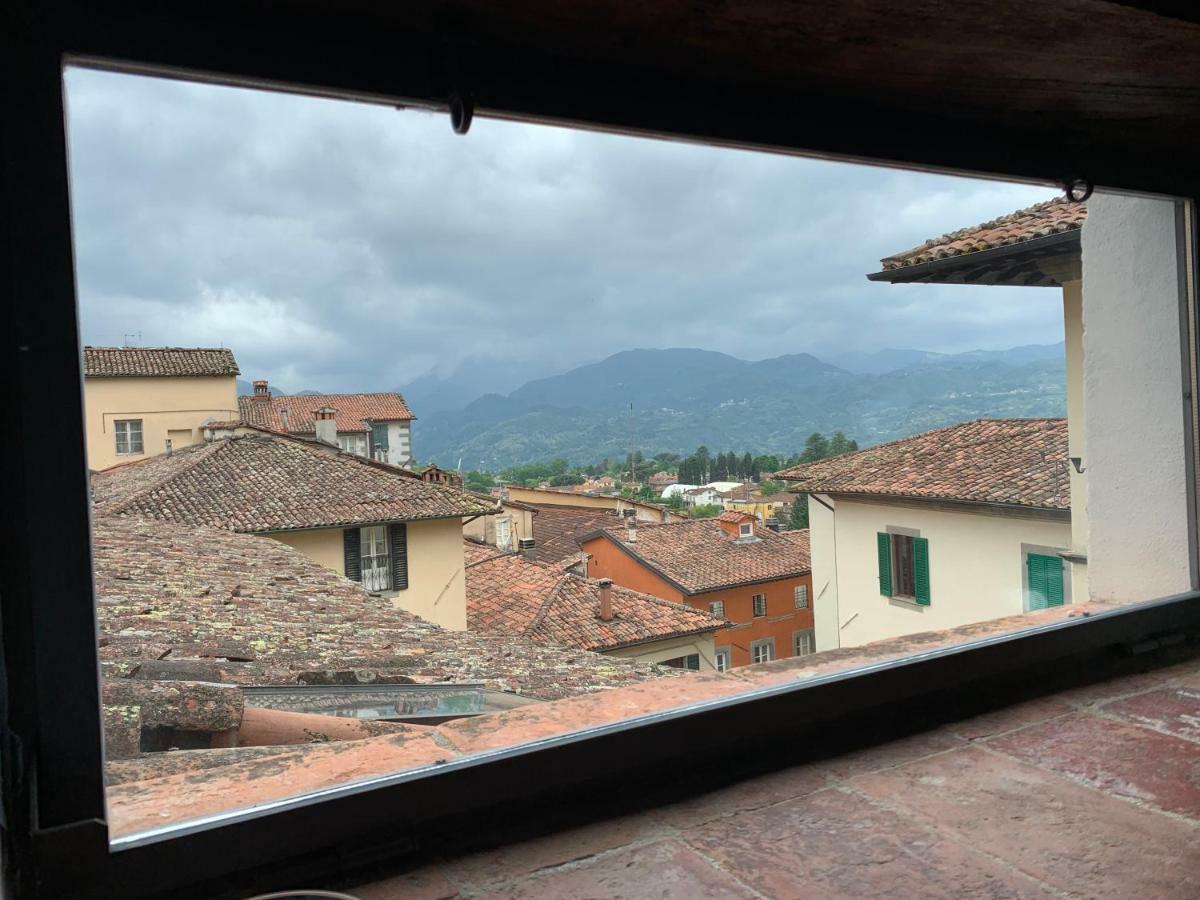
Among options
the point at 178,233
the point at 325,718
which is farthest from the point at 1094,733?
the point at 178,233

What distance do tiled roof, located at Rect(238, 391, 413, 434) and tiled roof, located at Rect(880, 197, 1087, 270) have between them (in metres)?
1.99

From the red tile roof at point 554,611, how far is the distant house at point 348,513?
33 cm

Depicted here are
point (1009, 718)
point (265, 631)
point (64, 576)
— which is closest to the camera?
point (64, 576)

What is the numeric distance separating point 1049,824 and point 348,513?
4.61m

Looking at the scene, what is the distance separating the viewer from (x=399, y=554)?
544 cm

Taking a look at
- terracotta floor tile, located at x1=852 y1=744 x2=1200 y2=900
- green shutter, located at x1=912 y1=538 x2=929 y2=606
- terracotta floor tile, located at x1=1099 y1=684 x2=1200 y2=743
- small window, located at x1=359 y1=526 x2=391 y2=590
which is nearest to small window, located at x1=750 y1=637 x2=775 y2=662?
green shutter, located at x1=912 y1=538 x2=929 y2=606

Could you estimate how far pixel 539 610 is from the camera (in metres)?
5.61

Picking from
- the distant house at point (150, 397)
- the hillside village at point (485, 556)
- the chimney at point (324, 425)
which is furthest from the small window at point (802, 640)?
the distant house at point (150, 397)

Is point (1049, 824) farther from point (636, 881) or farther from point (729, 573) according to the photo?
point (729, 573)

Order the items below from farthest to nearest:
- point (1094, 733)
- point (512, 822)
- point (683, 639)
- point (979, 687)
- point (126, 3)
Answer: point (683, 639) < point (979, 687) < point (1094, 733) < point (512, 822) < point (126, 3)

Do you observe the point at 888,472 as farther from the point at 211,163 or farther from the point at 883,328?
the point at 211,163

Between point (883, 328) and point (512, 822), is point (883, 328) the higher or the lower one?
the higher one

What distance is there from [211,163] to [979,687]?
55.4 inches

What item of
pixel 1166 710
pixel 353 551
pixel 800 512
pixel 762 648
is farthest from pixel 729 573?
pixel 1166 710
